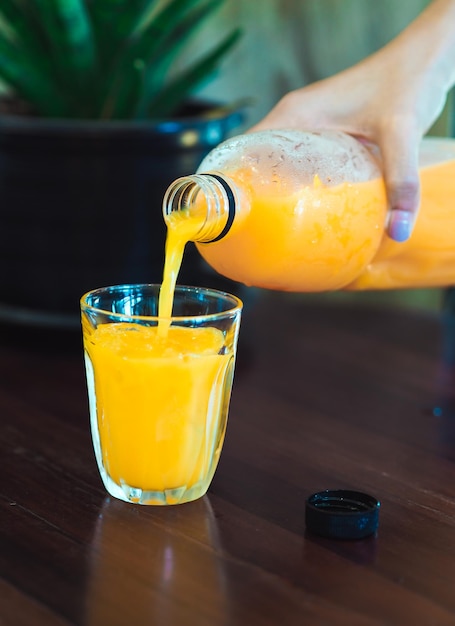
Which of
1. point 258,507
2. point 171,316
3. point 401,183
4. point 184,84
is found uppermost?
point 184,84

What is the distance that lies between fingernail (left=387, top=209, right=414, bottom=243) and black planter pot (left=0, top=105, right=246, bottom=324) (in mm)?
363

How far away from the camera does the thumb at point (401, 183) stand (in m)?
0.81

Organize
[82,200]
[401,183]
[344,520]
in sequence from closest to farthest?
[344,520] < [401,183] < [82,200]

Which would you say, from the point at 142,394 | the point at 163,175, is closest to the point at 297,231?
the point at 142,394

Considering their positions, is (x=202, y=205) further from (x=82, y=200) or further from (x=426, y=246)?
(x=82, y=200)

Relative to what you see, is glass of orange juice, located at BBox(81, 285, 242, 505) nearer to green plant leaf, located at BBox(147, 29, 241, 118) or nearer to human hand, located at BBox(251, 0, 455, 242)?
human hand, located at BBox(251, 0, 455, 242)

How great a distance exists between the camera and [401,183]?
0.81 meters

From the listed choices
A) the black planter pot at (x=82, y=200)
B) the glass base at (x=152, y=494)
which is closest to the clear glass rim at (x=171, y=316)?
the glass base at (x=152, y=494)

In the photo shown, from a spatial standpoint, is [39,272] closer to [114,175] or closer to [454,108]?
[114,175]

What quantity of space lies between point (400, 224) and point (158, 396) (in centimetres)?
26

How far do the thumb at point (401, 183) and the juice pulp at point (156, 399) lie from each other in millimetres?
191

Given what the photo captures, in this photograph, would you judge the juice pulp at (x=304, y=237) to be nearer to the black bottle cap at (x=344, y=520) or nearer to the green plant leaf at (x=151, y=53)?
the black bottle cap at (x=344, y=520)

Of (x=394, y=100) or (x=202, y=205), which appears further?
(x=394, y=100)

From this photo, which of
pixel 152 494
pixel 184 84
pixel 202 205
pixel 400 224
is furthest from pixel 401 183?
pixel 184 84
